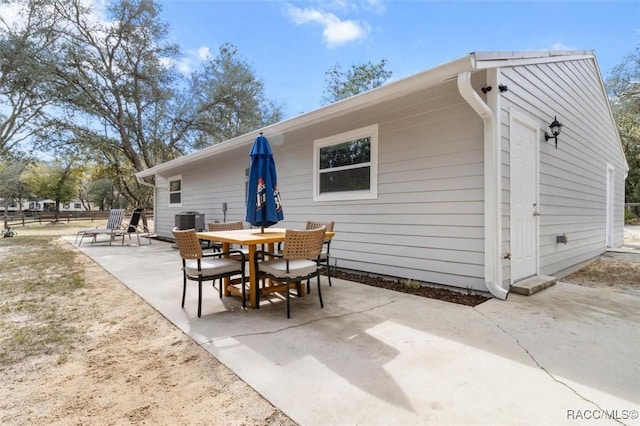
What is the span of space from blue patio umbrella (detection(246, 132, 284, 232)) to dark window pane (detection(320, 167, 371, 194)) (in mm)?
1711

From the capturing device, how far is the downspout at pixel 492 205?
3447mm

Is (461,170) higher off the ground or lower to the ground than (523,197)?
higher

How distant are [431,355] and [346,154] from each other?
359 centimetres

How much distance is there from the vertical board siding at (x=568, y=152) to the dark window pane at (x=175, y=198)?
32.3ft

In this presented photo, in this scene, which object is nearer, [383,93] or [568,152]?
[383,93]

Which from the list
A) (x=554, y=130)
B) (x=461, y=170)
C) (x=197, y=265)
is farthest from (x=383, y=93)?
(x=554, y=130)

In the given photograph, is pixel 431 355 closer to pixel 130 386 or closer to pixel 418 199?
pixel 130 386

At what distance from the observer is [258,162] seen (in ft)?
12.1

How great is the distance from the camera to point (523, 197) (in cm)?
400

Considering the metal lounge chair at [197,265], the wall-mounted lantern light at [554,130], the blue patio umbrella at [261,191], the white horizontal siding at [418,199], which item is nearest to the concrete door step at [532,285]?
the white horizontal siding at [418,199]

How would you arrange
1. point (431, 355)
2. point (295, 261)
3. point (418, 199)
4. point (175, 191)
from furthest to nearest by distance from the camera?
1. point (175, 191)
2. point (418, 199)
3. point (295, 261)
4. point (431, 355)

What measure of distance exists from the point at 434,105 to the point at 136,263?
5.81 m

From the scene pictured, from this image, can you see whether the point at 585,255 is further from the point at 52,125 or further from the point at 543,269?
the point at 52,125

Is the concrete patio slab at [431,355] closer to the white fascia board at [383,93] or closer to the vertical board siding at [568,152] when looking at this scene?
the vertical board siding at [568,152]
